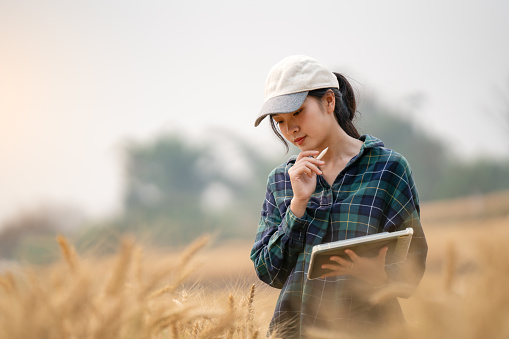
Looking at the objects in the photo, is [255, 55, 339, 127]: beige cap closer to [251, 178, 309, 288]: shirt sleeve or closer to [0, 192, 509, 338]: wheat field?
[251, 178, 309, 288]: shirt sleeve

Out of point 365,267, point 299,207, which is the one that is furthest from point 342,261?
point 299,207

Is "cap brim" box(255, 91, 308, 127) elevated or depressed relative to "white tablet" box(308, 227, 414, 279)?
elevated

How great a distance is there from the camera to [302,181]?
46.9 inches

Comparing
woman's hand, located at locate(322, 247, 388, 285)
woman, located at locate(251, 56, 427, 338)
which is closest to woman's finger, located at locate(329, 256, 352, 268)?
woman's hand, located at locate(322, 247, 388, 285)

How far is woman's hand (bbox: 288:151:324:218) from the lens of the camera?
1.17 metres

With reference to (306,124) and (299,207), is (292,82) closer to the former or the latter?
(306,124)

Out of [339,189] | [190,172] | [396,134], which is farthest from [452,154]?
[339,189]

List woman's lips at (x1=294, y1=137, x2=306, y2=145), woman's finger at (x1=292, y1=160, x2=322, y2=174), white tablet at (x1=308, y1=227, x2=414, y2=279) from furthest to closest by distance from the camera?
woman's lips at (x1=294, y1=137, x2=306, y2=145) → woman's finger at (x1=292, y1=160, x2=322, y2=174) → white tablet at (x1=308, y1=227, x2=414, y2=279)

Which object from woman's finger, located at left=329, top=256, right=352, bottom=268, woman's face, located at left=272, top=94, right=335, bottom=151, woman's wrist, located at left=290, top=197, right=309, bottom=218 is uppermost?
woman's face, located at left=272, top=94, right=335, bottom=151

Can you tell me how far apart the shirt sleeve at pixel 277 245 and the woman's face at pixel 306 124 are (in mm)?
184

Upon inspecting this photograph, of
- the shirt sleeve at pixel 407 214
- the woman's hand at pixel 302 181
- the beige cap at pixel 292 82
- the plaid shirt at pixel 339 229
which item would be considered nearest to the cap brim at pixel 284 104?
the beige cap at pixel 292 82

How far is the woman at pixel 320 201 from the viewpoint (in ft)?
3.92

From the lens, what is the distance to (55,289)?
535 millimetres

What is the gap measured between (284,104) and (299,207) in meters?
0.25
